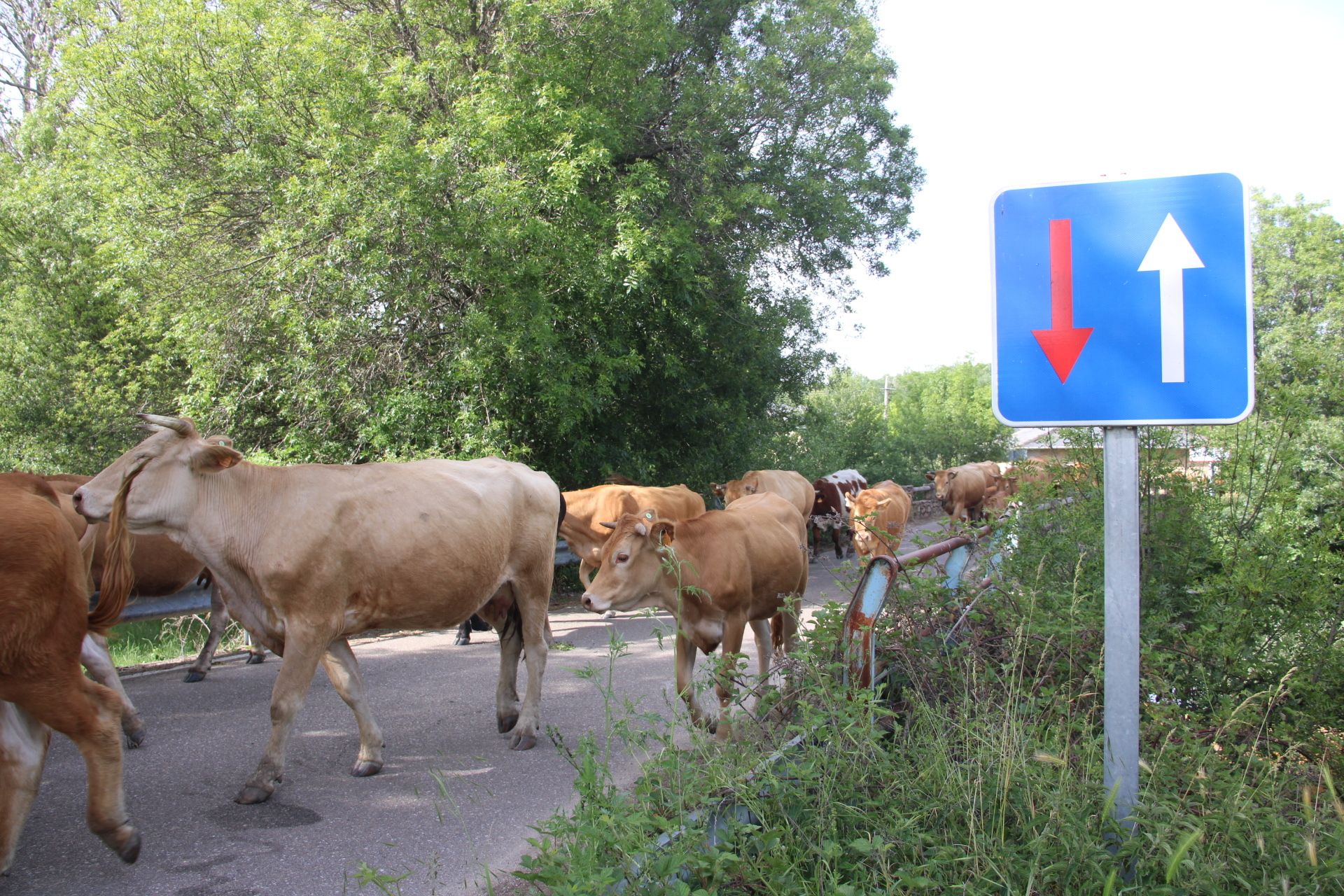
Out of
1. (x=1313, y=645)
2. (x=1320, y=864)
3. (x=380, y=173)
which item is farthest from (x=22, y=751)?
(x=380, y=173)

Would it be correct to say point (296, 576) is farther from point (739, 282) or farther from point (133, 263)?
point (739, 282)

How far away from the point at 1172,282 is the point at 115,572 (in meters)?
4.84

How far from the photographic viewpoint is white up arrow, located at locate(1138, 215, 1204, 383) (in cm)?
285

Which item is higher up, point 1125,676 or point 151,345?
point 151,345

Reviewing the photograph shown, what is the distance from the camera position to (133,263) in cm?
1205

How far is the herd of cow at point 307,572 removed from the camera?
3.99 meters

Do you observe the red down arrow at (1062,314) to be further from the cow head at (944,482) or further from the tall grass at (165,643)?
the cow head at (944,482)

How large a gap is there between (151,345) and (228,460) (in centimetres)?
1042

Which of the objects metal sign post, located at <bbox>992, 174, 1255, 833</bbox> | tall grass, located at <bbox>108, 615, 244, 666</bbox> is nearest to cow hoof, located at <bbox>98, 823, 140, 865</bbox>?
metal sign post, located at <bbox>992, 174, 1255, 833</bbox>

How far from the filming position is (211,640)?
7863mm

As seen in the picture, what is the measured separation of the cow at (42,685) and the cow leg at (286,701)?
81 cm

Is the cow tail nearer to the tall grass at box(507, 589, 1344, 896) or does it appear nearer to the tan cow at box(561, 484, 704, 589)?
the tall grass at box(507, 589, 1344, 896)

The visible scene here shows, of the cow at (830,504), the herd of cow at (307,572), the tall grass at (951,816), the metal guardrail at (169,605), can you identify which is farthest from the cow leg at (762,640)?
the cow at (830,504)

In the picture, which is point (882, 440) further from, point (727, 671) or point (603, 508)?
point (727, 671)
